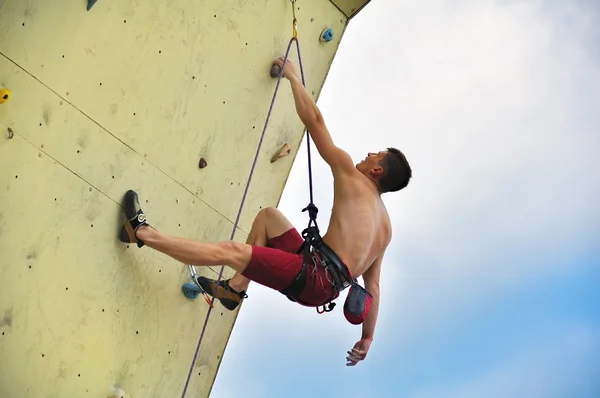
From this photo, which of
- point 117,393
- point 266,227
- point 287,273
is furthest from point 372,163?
point 117,393

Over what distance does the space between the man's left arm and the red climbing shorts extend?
36 centimetres

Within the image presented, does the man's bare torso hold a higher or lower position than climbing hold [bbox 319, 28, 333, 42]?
lower

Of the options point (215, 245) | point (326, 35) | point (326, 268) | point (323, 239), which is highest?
point (326, 35)

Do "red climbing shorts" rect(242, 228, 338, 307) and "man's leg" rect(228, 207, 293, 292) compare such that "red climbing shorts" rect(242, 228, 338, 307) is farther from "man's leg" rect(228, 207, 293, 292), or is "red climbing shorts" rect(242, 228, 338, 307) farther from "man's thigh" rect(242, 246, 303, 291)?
"man's leg" rect(228, 207, 293, 292)

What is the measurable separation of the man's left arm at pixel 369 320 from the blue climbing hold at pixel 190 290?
659mm

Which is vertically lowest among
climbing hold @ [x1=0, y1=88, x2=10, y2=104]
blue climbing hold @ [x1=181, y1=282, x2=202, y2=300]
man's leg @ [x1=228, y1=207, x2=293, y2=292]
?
blue climbing hold @ [x1=181, y1=282, x2=202, y2=300]

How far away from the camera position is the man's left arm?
3443 millimetres

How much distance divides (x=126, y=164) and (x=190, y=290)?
2.04ft

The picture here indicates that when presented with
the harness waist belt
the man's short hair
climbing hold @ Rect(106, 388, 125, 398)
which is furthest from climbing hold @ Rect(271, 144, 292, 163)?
climbing hold @ Rect(106, 388, 125, 398)

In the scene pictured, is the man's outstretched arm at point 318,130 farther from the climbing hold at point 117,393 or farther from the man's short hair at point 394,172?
the climbing hold at point 117,393

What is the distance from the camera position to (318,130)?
3258mm

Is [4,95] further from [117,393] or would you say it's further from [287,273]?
[117,393]

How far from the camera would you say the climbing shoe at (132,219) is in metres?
3.12

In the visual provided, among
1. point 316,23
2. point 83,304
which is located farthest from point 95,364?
point 316,23
